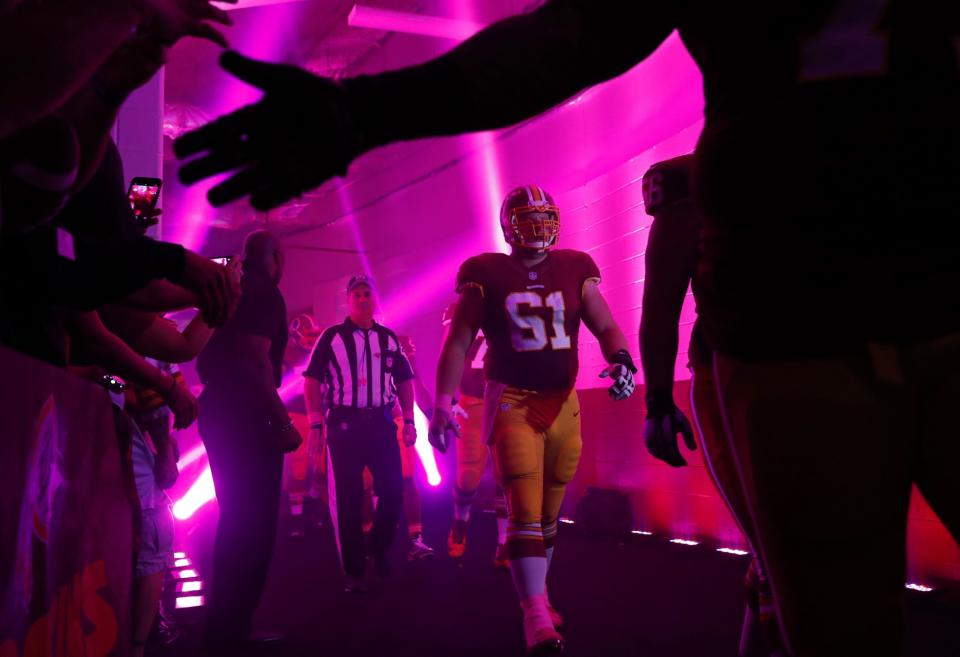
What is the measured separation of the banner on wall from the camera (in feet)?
4.43

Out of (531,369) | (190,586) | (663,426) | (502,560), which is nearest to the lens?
(663,426)

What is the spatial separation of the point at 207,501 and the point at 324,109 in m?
13.1

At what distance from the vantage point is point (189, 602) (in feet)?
18.7

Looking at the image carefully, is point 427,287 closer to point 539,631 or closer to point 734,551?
point 734,551

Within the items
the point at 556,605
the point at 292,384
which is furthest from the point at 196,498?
the point at 556,605

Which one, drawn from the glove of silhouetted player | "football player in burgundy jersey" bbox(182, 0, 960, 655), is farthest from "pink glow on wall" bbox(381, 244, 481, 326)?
the glove of silhouetted player

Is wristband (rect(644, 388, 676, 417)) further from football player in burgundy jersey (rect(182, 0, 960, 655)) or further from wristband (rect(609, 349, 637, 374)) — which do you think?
wristband (rect(609, 349, 637, 374))

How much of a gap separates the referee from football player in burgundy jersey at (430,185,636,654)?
1.83 m

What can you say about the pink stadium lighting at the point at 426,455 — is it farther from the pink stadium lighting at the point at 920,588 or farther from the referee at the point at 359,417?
the pink stadium lighting at the point at 920,588

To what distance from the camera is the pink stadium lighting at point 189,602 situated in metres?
5.56

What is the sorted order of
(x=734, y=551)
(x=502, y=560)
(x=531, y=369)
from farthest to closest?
(x=734, y=551) → (x=502, y=560) → (x=531, y=369)

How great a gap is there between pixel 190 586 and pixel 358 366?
2.14 metres

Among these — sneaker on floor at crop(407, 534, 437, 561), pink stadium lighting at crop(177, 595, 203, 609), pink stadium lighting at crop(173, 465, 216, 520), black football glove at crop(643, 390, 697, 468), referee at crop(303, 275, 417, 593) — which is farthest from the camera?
pink stadium lighting at crop(173, 465, 216, 520)

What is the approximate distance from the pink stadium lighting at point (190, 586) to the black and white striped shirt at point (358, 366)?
1718 millimetres
